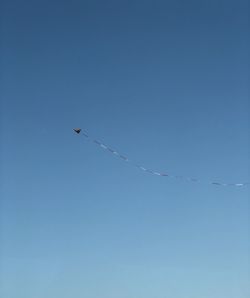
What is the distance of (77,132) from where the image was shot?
122 meters
